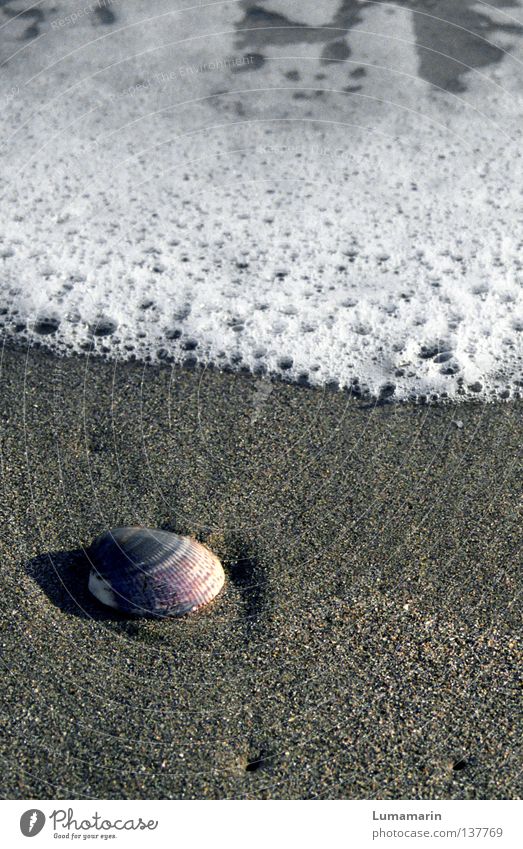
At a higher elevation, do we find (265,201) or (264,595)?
(265,201)

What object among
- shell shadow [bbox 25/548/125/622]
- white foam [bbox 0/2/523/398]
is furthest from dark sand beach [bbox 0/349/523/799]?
white foam [bbox 0/2/523/398]

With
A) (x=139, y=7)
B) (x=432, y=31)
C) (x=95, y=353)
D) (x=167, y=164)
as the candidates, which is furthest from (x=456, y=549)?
(x=139, y=7)

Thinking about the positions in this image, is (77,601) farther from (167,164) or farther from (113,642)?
(167,164)
